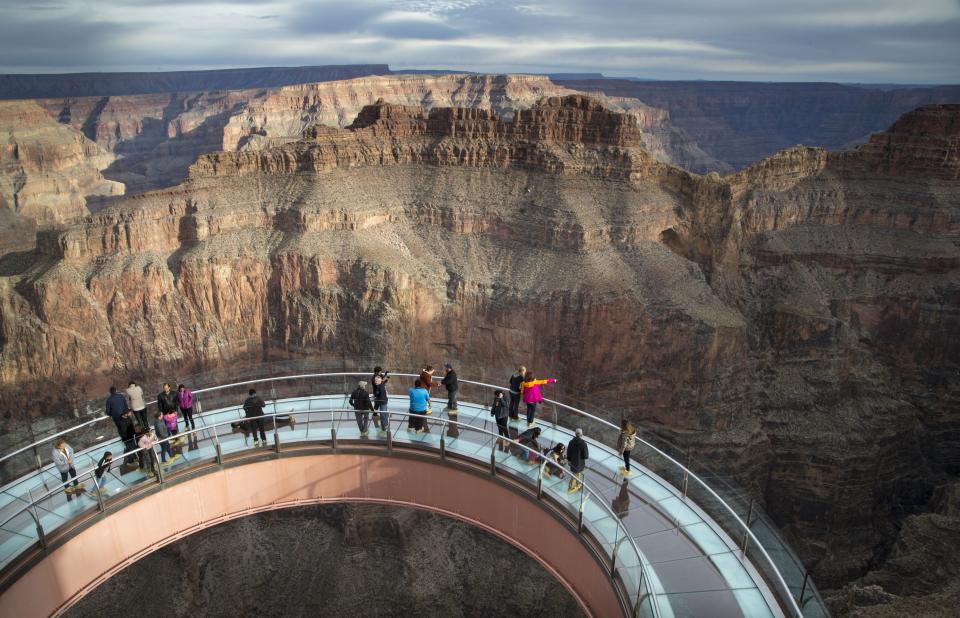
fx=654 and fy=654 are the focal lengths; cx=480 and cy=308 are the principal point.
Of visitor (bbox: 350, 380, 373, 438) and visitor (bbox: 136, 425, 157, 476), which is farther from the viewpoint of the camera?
visitor (bbox: 350, 380, 373, 438)

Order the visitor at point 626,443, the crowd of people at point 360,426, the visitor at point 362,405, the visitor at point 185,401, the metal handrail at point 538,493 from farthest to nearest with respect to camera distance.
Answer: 1. the visitor at point 185,401
2. the visitor at point 362,405
3. the visitor at point 626,443
4. the crowd of people at point 360,426
5. the metal handrail at point 538,493

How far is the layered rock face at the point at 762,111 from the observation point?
15388 centimetres

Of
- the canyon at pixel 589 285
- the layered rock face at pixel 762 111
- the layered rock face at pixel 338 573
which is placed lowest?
the layered rock face at pixel 338 573

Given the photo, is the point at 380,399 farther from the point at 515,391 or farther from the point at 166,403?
the point at 166,403

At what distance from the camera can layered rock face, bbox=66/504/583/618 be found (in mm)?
32031

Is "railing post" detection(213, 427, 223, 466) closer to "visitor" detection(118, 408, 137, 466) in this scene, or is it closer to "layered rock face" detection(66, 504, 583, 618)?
"visitor" detection(118, 408, 137, 466)

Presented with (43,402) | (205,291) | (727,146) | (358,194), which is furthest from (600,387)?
(727,146)

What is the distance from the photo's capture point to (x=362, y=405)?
18688 millimetres

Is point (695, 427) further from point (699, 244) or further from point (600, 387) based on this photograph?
point (699, 244)

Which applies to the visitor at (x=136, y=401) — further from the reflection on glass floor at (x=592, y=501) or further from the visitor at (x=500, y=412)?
the visitor at (x=500, y=412)

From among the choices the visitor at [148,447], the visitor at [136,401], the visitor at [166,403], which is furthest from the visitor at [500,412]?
the visitor at [136,401]

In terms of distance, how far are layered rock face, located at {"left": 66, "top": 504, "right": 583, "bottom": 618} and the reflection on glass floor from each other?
1602cm

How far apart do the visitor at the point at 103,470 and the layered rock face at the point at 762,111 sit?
152 metres

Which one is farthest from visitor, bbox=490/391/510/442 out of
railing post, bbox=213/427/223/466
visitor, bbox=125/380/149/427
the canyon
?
the canyon
